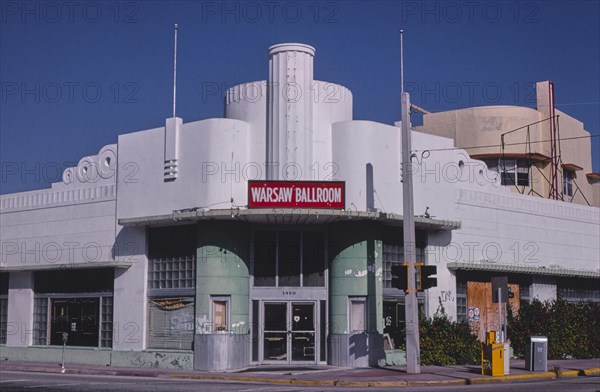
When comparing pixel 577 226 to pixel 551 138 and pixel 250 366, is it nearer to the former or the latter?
pixel 551 138

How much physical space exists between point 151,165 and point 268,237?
478 centimetres

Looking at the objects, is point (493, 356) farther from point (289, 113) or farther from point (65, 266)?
point (65, 266)

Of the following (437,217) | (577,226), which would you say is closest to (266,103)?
(437,217)

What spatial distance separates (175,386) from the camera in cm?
2120

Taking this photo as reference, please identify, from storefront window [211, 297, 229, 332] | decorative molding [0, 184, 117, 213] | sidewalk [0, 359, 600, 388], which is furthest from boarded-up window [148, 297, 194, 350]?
decorative molding [0, 184, 117, 213]

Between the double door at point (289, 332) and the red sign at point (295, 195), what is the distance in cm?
375

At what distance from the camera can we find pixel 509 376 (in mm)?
24875

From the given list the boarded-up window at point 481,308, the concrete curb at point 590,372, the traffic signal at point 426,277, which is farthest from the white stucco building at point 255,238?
the concrete curb at point 590,372

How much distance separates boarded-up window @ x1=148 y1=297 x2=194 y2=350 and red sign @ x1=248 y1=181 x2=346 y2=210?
14.1 feet

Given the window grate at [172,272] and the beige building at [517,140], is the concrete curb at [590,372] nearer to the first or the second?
the window grate at [172,272]

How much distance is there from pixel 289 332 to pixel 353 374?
392cm

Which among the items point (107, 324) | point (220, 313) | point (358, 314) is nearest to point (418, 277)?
point (358, 314)

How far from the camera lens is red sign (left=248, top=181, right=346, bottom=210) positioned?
87.7ft

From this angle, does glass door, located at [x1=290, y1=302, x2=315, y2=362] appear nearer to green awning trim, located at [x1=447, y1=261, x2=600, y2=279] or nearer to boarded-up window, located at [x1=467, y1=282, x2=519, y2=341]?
green awning trim, located at [x1=447, y1=261, x2=600, y2=279]
